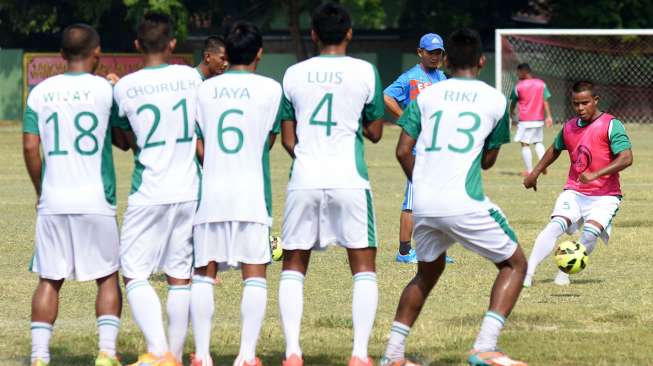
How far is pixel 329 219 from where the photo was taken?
7480 millimetres

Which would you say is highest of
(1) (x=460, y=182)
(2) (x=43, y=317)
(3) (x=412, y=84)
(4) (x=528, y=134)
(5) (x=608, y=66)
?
(3) (x=412, y=84)

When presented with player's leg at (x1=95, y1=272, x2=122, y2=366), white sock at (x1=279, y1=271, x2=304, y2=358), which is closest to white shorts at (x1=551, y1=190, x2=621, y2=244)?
white sock at (x1=279, y1=271, x2=304, y2=358)

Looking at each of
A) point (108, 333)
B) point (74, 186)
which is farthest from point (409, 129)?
point (108, 333)

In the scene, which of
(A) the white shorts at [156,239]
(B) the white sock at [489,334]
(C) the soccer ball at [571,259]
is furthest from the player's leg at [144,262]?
(C) the soccer ball at [571,259]

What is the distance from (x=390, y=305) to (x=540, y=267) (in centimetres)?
277

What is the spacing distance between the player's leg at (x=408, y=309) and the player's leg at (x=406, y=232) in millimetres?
4500

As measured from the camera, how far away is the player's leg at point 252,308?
728 cm

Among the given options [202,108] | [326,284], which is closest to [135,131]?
[202,108]

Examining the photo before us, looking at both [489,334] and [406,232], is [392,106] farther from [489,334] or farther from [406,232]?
[489,334]

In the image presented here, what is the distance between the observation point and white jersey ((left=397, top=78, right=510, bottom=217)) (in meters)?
7.32

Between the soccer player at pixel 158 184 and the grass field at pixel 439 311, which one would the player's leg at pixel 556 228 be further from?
the soccer player at pixel 158 184

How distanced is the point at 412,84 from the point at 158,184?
522cm

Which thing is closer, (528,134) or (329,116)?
(329,116)

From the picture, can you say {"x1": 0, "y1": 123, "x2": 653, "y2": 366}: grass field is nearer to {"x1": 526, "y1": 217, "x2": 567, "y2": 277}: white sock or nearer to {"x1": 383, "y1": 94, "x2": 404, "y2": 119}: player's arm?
{"x1": 526, "y1": 217, "x2": 567, "y2": 277}: white sock
